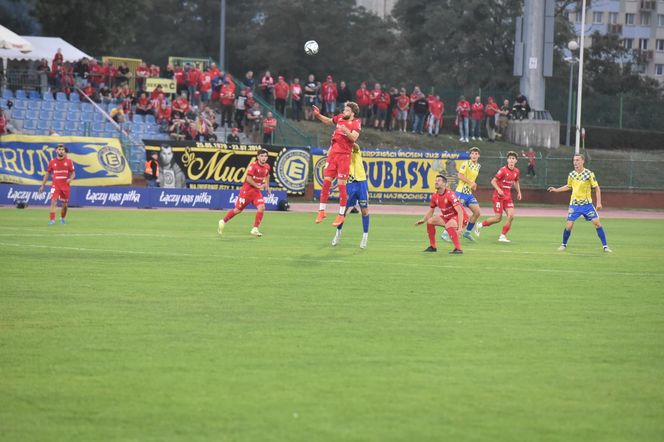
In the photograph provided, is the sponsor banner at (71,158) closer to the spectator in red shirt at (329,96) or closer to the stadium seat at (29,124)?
the stadium seat at (29,124)

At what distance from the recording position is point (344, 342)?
36.9 ft

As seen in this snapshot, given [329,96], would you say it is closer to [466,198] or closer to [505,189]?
[505,189]

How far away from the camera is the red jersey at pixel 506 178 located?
25391 mm

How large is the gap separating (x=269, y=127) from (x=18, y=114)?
9739mm

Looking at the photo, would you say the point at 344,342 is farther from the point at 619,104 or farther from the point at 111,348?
the point at 619,104

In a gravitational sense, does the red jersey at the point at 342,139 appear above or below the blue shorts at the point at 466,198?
above

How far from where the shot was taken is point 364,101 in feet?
169

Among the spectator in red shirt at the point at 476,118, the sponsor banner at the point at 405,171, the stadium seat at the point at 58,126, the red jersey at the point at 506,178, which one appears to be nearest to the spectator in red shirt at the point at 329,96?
the sponsor banner at the point at 405,171

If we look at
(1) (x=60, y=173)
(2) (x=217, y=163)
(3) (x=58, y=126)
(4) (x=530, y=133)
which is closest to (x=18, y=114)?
(3) (x=58, y=126)

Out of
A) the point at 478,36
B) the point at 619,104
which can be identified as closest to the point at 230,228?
the point at 619,104

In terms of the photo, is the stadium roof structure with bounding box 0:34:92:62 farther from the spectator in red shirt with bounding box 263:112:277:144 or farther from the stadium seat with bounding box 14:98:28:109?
the spectator in red shirt with bounding box 263:112:277:144

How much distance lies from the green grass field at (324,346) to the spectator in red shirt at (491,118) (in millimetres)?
34126

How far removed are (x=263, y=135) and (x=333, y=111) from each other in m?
Answer: 5.44

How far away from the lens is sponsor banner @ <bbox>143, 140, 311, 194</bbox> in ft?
130
